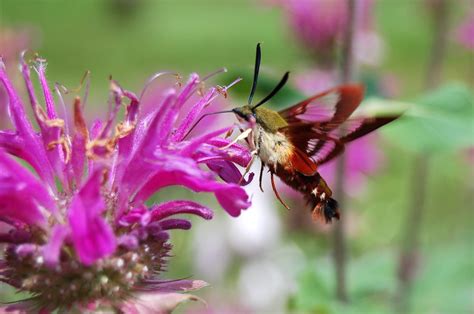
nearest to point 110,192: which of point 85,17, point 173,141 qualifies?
point 173,141

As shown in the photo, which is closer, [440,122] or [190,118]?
[190,118]

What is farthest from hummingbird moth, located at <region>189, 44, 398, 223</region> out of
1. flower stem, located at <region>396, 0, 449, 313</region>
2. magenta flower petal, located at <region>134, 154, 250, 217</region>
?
flower stem, located at <region>396, 0, 449, 313</region>

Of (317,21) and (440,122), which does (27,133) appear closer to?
(440,122)

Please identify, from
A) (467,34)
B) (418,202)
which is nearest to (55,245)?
(418,202)

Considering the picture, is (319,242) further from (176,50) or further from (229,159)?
(176,50)

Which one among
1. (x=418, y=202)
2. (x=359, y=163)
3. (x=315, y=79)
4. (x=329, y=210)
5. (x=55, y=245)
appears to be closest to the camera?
(x=55, y=245)

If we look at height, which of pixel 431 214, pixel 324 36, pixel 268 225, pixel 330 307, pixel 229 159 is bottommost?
pixel 431 214

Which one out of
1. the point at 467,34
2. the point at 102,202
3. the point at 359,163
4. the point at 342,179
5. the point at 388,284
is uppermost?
the point at 467,34
